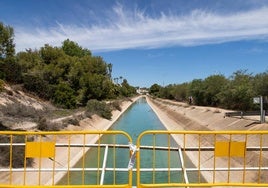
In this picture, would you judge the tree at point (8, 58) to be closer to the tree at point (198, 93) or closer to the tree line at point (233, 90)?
the tree line at point (233, 90)

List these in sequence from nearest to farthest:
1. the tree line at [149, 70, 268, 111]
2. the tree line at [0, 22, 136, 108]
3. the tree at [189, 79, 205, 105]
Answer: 1. the tree line at [149, 70, 268, 111]
2. the tree line at [0, 22, 136, 108]
3. the tree at [189, 79, 205, 105]

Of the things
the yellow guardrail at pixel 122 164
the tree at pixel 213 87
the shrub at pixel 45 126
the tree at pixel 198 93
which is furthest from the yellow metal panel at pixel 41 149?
the tree at pixel 198 93

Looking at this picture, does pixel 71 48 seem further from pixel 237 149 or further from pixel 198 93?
pixel 237 149

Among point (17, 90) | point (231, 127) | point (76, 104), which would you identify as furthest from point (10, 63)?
point (231, 127)

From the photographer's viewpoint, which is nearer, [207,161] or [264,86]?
[207,161]

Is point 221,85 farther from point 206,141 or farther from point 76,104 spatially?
point 206,141

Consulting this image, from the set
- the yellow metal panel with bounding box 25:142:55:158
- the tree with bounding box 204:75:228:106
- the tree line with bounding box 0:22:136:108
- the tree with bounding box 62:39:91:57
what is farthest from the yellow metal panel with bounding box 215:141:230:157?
the tree with bounding box 62:39:91:57

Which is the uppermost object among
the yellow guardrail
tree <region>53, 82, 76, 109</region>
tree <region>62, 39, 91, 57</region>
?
tree <region>62, 39, 91, 57</region>

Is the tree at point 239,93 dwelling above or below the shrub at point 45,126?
above

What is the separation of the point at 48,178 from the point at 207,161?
8889mm

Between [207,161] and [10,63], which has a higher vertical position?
[10,63]

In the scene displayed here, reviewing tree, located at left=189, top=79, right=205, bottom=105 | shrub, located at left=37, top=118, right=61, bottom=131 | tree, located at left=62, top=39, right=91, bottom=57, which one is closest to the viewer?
shrub, located at left=37, top=118, right=61, bottom=131

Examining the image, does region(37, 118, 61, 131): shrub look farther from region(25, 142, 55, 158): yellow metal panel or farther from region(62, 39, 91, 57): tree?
region(62, 39, 91, 57): tree

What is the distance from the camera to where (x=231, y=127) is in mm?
34469
